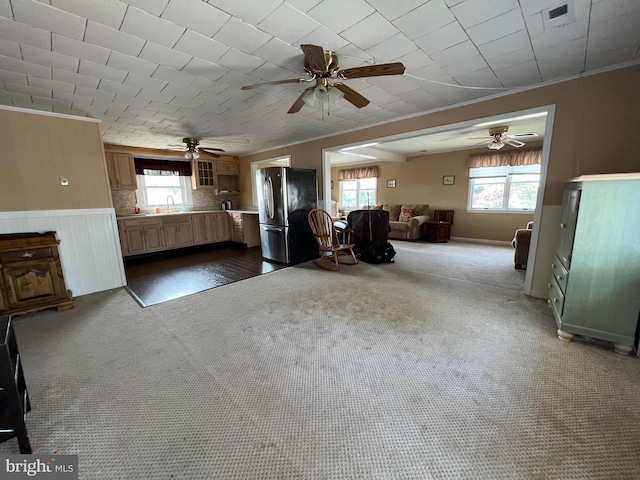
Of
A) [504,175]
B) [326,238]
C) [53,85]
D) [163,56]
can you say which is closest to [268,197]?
[326,238]

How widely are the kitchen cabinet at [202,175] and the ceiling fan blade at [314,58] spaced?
4854mm

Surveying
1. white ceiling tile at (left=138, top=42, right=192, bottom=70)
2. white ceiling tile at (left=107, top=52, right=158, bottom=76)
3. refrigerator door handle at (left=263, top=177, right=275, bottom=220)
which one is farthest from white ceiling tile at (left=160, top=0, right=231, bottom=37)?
refrigerator door handle at (left=263, top=177, right=275, bottom=220)

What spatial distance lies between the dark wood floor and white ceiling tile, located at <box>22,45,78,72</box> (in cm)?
236

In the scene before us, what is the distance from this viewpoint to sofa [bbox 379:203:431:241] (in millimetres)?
6500

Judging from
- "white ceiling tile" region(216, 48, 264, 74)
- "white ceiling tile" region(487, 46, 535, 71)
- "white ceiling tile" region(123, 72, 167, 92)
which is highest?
"white ceiling tile" region(487, 46, 535, 71)

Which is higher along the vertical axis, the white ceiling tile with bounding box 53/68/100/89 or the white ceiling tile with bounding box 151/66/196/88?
the white ceiling tile with bounding box 151/66/196/88

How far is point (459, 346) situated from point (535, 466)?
91 centimetres

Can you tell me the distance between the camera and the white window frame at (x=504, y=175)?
5618mm

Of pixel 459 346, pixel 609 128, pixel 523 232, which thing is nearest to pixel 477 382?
pixel 459 346

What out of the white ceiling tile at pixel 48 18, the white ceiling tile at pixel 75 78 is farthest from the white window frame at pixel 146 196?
the white ceiling tile at pixel 48 18

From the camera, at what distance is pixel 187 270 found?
14.0 feet

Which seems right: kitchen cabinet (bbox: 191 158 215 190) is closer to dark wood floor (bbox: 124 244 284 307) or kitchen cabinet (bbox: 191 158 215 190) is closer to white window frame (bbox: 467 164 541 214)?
dark wood floor (bbox: 124 244 284 307)

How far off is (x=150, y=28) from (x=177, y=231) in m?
4.47

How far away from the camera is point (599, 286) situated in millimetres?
1910
